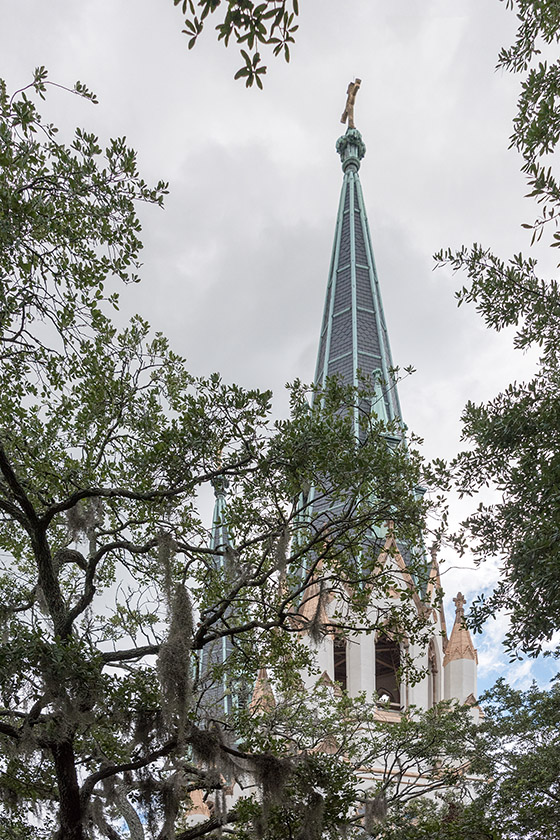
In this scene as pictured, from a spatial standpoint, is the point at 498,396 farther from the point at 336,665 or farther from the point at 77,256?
the point at 336,665

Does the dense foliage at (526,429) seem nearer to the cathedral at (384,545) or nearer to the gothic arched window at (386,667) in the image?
the cathedral at (384,545)

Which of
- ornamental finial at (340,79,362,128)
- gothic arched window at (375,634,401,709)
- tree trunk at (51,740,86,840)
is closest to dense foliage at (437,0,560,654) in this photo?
tree trunk at (51,740,86,840)

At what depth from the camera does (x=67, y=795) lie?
355 inches

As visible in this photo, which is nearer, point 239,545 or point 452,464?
point 452,464

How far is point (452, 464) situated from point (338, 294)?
2964 cm

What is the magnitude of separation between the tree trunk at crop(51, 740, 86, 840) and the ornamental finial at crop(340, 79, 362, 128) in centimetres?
3759

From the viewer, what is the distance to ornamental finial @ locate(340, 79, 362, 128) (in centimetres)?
4194

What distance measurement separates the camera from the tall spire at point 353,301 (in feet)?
116

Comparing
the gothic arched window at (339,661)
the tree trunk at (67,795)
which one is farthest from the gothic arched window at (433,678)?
the tree trunk at (67,795)

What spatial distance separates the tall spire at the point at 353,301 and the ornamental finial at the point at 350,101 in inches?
19.6

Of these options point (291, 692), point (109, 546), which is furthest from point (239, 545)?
point (291, 692)

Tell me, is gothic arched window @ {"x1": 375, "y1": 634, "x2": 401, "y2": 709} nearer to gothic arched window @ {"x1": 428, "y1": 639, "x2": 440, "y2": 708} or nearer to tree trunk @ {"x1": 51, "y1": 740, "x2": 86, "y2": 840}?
gothic arched window @ {"x1": 428, "y1": 639, "x2": 440, "y2": 708}

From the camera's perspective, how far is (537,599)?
7.50 meters

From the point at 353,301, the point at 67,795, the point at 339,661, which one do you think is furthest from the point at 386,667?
the point at 67,795
